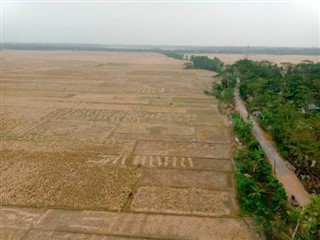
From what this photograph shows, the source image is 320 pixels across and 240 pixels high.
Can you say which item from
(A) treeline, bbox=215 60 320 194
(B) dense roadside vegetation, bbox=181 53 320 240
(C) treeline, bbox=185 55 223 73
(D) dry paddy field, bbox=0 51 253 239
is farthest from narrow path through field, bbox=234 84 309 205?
(C) treeline, bbox=185 55 223 73

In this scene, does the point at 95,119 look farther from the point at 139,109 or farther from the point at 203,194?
the point at 203,194

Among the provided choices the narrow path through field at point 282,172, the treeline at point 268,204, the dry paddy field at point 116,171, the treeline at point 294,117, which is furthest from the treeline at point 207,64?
the treeline at point 268,204

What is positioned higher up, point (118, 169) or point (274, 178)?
point (274, 178)

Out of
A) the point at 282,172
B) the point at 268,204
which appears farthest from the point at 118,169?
the point at 282,172

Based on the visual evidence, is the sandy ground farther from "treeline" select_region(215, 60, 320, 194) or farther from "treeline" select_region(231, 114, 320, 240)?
"treeline" select_region(215, 60, 320, 194)

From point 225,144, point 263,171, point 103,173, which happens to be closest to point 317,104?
point 225,144

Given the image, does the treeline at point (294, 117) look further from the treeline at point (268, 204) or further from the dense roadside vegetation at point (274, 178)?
the treeline at point (268, 204)

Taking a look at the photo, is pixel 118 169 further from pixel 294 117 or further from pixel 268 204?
pixel 294 117
